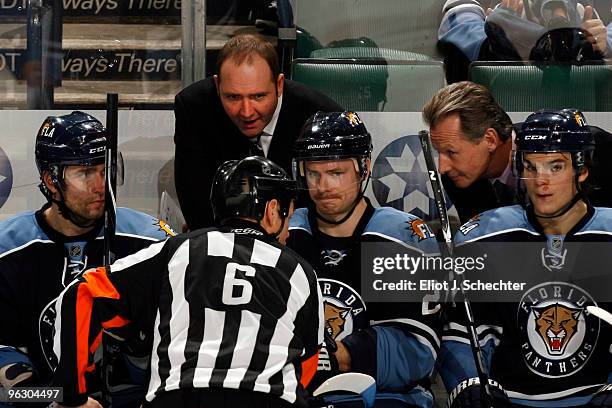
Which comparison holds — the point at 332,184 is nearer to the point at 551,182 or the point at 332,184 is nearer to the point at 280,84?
the point at 280,84

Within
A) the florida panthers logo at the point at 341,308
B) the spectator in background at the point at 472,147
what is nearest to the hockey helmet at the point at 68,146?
the florida panthers logo at the point at 341,308

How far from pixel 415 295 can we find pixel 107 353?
2.68ft

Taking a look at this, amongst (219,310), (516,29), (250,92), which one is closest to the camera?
(219,310)

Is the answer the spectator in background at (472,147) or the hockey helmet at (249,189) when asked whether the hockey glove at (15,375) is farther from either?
the spectator in background at (472,147)

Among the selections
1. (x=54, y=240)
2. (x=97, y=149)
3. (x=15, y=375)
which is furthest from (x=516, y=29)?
(x=15, y=375)

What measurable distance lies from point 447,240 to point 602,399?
57cm

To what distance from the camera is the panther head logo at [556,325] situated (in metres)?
3.19

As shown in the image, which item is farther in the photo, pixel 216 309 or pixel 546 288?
pixel 546 288

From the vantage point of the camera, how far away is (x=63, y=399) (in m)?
2.86

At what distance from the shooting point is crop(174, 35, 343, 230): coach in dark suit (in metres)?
3.50

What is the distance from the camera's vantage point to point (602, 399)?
3146mm

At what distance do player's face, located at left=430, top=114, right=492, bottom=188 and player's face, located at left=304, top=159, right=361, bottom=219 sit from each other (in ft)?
1.07

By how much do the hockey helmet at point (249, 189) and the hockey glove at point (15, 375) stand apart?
0.73 metres

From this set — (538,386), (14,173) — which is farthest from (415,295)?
(14,173)
